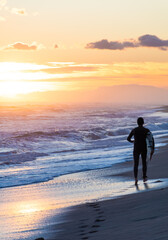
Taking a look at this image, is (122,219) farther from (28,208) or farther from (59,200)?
(59,200)

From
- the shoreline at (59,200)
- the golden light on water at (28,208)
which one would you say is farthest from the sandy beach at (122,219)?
the golden light on water at (28,208)

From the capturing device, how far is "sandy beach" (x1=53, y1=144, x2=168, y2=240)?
202 inches

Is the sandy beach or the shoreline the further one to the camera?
the shoreline

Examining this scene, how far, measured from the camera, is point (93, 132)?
34.4 meters

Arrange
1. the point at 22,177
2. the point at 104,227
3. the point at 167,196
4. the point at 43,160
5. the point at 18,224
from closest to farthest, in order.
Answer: the point at 104,227 < the point at 18,224 < the point at 167,196 < the point at 22,177 < the point at 43,160

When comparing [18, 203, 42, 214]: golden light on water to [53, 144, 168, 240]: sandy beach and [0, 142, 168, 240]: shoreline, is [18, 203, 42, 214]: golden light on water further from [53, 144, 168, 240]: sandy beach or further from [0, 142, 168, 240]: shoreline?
[53, 144, 168, 240]: sandy beach

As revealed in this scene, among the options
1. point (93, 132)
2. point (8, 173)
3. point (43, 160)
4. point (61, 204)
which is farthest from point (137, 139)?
point (93, 132)

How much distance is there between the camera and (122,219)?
6176mm

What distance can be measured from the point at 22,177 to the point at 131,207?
269 inches

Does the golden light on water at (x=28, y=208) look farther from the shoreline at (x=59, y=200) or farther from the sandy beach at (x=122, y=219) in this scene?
the sandy beach at (x=122, y=219)

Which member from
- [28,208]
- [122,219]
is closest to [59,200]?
[28,208]

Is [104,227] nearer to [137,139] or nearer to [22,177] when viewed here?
[137,139]

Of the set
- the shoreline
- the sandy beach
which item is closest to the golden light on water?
the shoreline

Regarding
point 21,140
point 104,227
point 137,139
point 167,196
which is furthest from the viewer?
point 21,140
